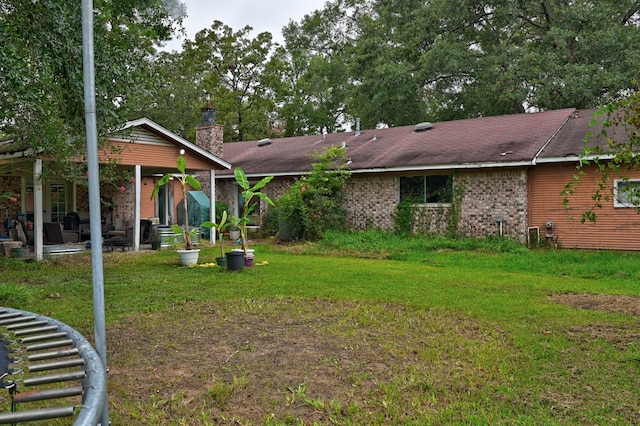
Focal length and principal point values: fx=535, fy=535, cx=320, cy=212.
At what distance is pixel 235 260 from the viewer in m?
11.4

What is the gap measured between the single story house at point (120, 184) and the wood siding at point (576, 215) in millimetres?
9940

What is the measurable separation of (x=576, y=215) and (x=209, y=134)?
46.6 ft

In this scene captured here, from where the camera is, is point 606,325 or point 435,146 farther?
point 435,146

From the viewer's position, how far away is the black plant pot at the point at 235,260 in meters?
11.4

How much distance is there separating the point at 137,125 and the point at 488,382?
13402 millimetres

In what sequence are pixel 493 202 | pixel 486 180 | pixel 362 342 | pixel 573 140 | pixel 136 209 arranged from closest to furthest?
pixel 362 342, pixel 573 140, pixel 136 209, pixel 493 202, pixel 486 180

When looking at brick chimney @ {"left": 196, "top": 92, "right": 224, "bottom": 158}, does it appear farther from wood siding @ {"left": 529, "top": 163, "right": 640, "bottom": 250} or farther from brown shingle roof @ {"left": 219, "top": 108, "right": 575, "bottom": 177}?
wood siding @ {"left": 529, "top": 163, "right": 640, "bottom": 250}

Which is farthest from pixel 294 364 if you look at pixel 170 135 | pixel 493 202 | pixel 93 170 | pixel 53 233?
pixel 170 135

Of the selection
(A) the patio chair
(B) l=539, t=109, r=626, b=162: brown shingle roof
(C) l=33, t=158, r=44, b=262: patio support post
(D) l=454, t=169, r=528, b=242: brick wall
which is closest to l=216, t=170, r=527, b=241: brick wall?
(D) l=454, t=169, r=528, b=242: brick wall

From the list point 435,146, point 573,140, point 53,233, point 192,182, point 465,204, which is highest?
point 435,146

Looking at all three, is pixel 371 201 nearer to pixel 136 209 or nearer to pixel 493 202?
pixel 493 202

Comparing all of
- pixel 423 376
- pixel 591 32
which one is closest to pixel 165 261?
pixel 423 376

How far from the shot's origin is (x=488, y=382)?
462 centimetres

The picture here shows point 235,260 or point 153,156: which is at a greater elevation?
point 153,156
